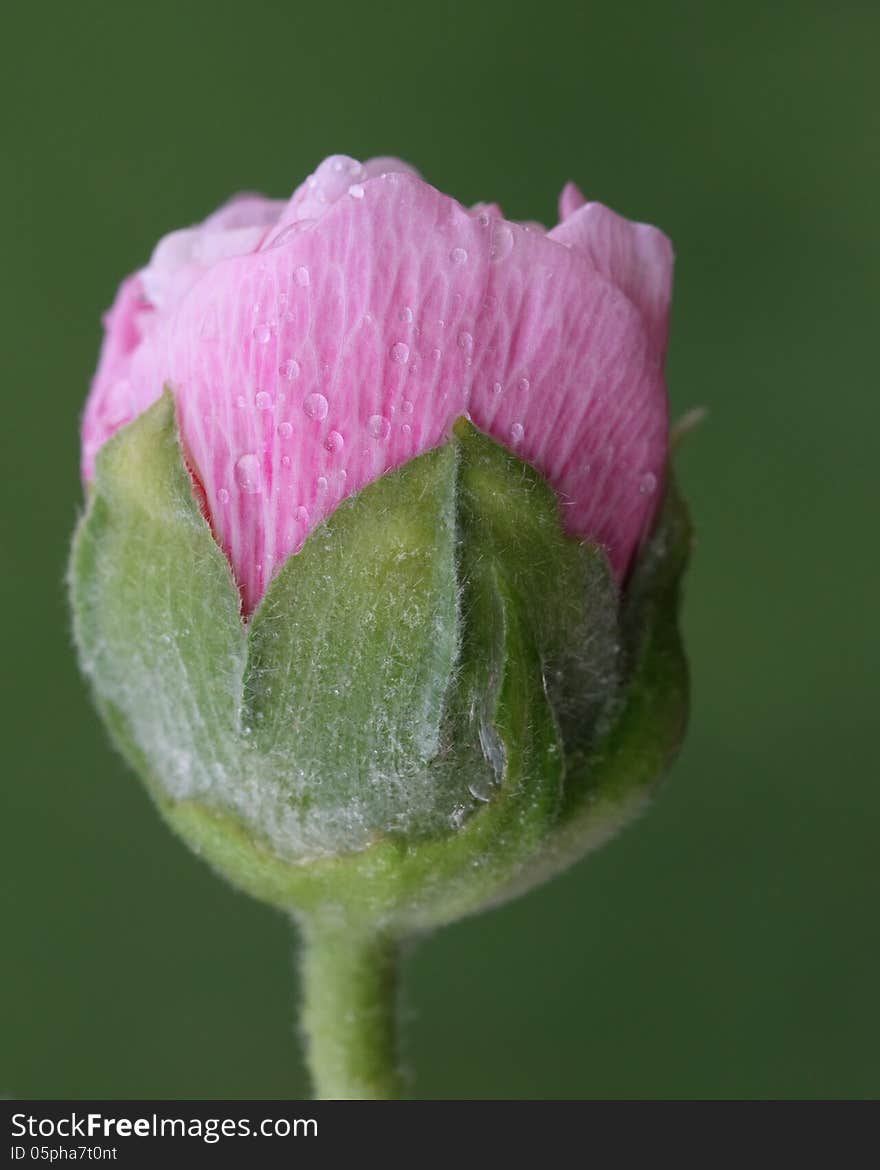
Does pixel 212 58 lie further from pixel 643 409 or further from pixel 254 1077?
pixel 643 409

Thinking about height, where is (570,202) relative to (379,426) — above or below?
above

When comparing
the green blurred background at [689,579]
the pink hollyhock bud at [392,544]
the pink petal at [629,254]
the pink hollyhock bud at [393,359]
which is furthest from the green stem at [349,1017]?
the green blurred background at [689,579]

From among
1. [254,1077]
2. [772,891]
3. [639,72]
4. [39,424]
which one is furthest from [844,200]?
[254,1077]

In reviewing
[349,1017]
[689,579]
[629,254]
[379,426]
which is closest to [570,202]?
[629,254]

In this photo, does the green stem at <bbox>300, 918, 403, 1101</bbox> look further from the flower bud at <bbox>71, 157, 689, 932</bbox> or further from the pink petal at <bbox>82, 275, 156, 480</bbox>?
the pink petal at <bbox>82, 275, 156, 480</bbox>

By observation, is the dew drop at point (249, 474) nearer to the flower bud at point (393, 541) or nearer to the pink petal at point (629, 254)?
the flower bud at point (393, 541)

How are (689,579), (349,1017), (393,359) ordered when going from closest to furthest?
(393,359) < (349,1017) < (689,579)

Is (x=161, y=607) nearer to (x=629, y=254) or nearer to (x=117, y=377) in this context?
(x=117, y=377)
